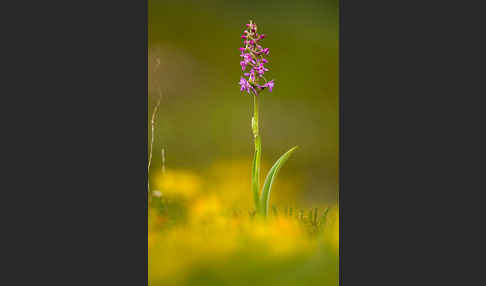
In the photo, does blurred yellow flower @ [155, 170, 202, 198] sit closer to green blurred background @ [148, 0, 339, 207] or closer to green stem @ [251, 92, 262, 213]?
green blurred background @ [148, 0, 339, 207]

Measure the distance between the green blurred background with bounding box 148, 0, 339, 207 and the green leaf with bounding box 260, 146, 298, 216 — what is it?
0.03 m

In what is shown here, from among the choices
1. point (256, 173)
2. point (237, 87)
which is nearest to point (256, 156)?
point (256, 173)

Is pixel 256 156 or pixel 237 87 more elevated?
pixel 237 87

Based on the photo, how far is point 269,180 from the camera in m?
2.77

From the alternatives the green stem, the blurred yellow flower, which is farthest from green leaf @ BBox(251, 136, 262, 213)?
the blurred yellow flower

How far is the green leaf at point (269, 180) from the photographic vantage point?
9.05 ft

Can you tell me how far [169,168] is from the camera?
108 inches

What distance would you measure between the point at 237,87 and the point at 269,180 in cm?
62

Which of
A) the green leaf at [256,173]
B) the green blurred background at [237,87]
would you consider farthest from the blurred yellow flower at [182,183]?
the green leaf at [256,173]

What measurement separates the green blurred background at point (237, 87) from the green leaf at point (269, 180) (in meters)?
0.03

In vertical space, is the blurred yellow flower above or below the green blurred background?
below

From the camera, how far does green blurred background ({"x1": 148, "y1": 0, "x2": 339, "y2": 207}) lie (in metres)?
2.72

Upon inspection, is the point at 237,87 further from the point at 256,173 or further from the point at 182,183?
the point at 182,183

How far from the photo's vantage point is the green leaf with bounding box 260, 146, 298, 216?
276 cm
